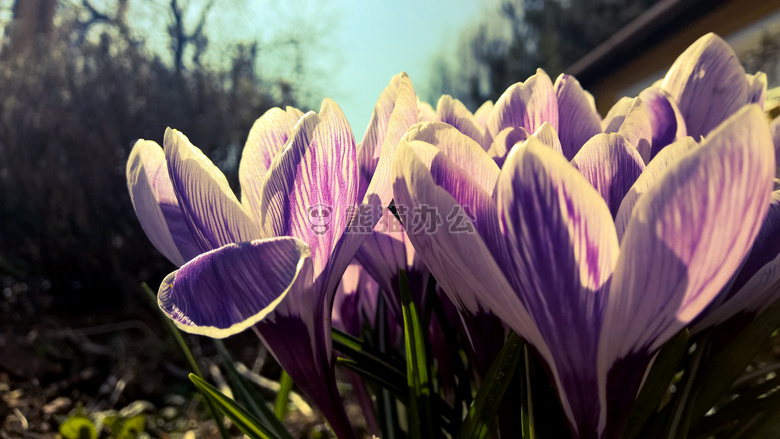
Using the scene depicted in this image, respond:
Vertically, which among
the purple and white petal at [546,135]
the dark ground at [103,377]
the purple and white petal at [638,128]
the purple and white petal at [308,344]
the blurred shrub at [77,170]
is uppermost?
the blurred shrub at [77,170]

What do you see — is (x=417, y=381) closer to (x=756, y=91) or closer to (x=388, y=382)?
(x=388, y=382)

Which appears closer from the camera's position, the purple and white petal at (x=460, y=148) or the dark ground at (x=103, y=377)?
the purple and white petal at (x=460, y=148)

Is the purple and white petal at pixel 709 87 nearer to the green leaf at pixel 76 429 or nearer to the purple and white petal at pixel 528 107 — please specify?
the purple and white petal at pixel 528 107

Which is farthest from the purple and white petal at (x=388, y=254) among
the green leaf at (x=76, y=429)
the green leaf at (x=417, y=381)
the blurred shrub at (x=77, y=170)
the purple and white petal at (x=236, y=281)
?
the blurred shrub at (x=77, y=170)

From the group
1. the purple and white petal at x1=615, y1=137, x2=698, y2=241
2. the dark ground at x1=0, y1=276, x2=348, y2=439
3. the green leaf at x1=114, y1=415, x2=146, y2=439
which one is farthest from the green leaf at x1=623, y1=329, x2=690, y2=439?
the green leaf at x1=114, y1=415, x2=146, y2=439

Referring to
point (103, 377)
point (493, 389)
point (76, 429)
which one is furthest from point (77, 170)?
point (493, 389)

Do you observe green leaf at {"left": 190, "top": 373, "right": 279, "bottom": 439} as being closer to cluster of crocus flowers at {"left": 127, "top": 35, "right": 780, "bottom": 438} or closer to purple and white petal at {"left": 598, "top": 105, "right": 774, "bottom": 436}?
cluster of crocus flowers at {"left": 127, "top": 35, "right": 780, "bottom": 438}

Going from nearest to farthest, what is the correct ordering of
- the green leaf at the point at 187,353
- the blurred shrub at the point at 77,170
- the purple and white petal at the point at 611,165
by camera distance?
1. the purple and white petal at the point at 611,165
2. the green leaf at the point at 187,353
3. the blurred shrub at the point at 77,170

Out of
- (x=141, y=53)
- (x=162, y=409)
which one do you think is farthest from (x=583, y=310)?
(x=141, y=53)
